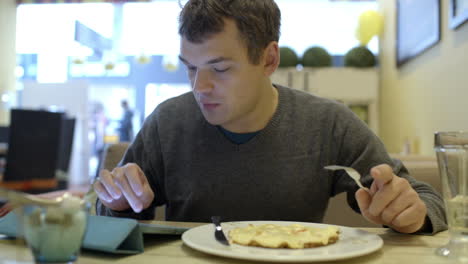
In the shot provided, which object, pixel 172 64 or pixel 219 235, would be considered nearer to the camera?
pixel 219 235

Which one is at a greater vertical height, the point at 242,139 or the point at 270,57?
the point at 270,57

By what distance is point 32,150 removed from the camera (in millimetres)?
3359

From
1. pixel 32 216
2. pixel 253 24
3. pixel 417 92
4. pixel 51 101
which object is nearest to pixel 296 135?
pixel 253 24

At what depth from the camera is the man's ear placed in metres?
1.25

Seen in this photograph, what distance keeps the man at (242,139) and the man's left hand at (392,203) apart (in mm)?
226

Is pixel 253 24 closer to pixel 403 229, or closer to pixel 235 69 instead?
pixel 235 69

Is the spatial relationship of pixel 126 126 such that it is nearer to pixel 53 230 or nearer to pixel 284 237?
pixel 284 237

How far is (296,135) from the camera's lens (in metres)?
1.24

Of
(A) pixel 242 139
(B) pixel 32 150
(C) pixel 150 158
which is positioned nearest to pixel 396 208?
(A) pixel 242 139

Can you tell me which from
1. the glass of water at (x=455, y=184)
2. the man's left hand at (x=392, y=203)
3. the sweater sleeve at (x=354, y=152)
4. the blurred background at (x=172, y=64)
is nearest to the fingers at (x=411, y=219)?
the man's left hand at (x=392, y=203)

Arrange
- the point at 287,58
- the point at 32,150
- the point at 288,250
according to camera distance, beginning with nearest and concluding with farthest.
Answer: the point at 288,250, the point at 32,150, the point at 287,58

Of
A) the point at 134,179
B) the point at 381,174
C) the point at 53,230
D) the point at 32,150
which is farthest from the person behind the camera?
the point at 32,150

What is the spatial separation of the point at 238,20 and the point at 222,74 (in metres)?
0.15

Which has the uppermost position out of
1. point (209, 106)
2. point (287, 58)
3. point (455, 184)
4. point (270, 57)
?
point (287, 58)
